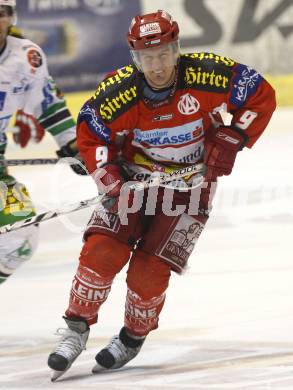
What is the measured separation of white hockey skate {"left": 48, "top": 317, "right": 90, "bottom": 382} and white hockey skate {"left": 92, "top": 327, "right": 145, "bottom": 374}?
0.09 meters

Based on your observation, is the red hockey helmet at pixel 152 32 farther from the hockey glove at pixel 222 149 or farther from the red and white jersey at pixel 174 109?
the hockey glove at pixel 222 149

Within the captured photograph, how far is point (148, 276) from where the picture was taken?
401 centimetres

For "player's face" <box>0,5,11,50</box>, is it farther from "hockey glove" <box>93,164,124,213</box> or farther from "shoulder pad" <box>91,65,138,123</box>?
"hockey glove" <box>93,164,124,213</box>

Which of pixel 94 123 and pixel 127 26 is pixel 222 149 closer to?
pixel 94 123

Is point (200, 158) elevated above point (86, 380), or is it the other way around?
point (200, 158)

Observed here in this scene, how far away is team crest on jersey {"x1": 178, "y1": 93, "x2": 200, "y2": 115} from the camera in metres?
4.07

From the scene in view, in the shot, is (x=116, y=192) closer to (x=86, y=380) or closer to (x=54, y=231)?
(x=86, y=380)

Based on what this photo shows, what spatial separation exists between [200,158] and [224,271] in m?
1.50

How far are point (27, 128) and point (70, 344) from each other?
1703 millimetres

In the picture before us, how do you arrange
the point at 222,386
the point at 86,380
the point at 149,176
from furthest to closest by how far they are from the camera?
the point at 149,176
the point at 86,380
the point at 222,386

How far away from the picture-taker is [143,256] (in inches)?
160

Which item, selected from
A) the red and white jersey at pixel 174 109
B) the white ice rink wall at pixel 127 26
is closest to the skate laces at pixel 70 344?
the red and white jersey at pixel 174 109

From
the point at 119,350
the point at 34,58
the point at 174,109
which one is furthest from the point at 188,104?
the point at 34,58

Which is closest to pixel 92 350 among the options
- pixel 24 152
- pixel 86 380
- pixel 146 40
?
pixel 86 380
